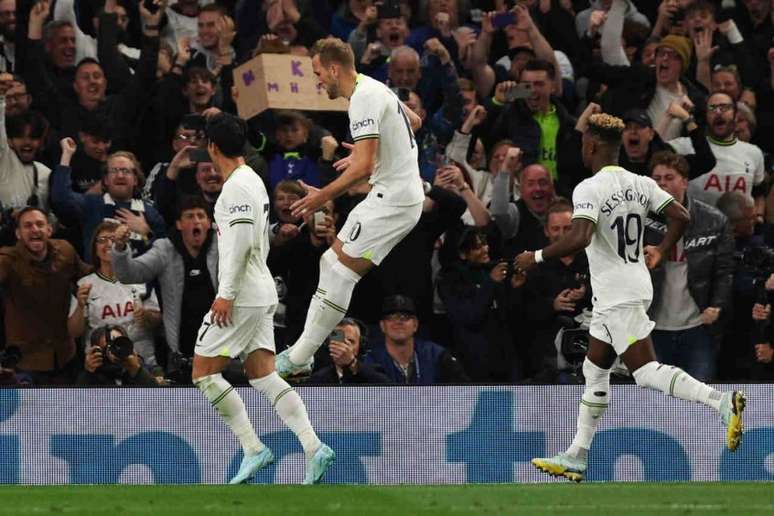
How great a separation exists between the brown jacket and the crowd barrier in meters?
1.03

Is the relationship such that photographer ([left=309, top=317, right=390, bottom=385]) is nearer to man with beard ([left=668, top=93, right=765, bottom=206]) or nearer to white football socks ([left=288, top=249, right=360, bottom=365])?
white football socks ([left=288, top=249, right=360, bottom=365])

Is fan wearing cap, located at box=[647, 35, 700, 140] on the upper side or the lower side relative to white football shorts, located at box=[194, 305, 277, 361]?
upper

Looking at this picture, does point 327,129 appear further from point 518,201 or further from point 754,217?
point 754,217

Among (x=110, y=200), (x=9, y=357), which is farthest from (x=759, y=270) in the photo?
(x=9, y=357)

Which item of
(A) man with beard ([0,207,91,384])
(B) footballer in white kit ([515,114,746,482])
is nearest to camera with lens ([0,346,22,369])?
(A) man with beard ([0,207,91,384])

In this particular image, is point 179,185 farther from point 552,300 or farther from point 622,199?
point 622,199

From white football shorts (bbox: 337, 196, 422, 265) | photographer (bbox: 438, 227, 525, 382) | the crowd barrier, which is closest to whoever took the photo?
white football shorts (bbox: 337, 196, 422, 265)

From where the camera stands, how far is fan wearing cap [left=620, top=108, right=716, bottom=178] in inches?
599

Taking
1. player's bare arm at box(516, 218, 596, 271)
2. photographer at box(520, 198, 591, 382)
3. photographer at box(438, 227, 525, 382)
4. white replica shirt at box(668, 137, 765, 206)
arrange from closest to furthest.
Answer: player's bare arm at box(516, 218, 596, 271), photographer at box(520, 198, 591, 382), photographer at box(438, 227, 525, 382), white replica shirt at box(668, 137, 765, 206)

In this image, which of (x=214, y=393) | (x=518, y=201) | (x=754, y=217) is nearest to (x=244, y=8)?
(x=518, y=201)

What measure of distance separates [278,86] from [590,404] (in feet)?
16.8

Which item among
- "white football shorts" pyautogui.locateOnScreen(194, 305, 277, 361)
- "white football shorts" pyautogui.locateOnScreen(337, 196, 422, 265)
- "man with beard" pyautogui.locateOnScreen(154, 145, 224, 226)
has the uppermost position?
"white football shorts" pyautogui.locateOnScreen(337, 196, 422, 265)

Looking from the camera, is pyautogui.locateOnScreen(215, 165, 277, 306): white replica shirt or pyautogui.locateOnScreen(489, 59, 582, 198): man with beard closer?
pyautogui.locateOnScreen(215, 165, 277, 306): white replica shirt

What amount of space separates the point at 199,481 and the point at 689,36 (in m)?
7.36
